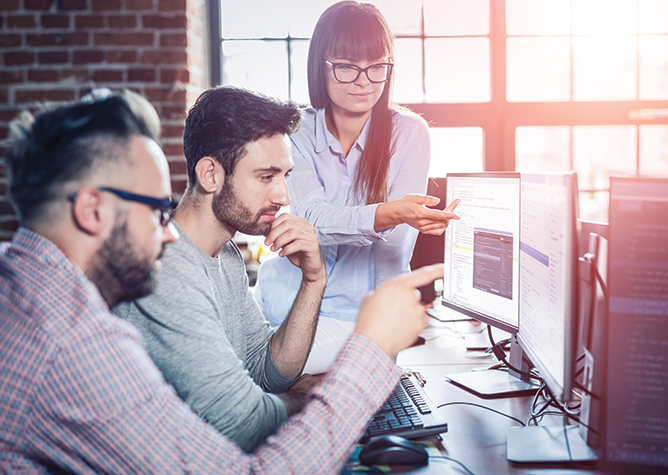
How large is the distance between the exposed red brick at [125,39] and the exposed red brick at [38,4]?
0.82ft

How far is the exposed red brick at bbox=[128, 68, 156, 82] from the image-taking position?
241 centimetres

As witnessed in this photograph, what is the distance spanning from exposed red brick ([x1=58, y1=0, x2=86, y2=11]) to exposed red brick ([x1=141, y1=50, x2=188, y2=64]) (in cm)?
34

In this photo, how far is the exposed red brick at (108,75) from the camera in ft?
7.93

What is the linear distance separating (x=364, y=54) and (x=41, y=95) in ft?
5.55

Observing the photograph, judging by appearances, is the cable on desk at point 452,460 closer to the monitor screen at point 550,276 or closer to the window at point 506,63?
the monitor screen at point 550,276

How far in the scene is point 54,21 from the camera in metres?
2.38

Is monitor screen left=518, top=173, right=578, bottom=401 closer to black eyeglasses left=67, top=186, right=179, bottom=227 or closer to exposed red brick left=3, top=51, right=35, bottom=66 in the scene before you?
black eyeglasses left=67, top=186, right=179, bottom=227

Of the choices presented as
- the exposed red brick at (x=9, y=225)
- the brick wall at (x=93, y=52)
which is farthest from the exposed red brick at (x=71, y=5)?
the exposed red brick at (x=9, y=225)

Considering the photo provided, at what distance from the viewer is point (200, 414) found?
0.92m

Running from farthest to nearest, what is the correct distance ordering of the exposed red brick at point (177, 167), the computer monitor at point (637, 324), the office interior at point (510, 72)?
1. the office interior at point (510, 72)
2. the exposed red brick at point (177, 167)
3. the computer monitor at point (637, 324)

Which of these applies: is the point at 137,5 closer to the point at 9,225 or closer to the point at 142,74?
the point at 142,74

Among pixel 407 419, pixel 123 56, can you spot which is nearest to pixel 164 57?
pixel 123 56

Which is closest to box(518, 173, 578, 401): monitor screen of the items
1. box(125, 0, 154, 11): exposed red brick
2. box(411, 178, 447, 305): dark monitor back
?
box(411, 178, 447, 305): dark monitor back

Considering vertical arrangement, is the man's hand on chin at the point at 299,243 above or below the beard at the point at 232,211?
below
